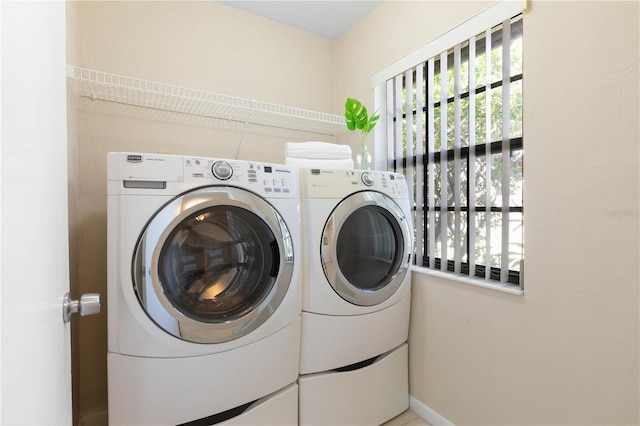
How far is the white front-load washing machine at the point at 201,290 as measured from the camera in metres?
1.01

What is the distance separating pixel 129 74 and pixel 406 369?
89.7 inches

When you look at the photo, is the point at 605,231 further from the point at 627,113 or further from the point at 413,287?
the point at 413,287

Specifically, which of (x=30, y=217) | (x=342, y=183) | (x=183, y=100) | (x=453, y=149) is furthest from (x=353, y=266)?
(x=183, y=100)

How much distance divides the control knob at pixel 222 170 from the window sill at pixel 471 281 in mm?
1139

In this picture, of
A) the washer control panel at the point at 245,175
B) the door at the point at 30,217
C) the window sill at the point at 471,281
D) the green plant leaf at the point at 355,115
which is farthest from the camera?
the green plant leaf at the point at 355,115

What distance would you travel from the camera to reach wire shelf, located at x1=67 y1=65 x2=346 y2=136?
154cm

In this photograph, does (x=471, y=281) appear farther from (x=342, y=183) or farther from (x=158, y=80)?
(x=158, y=80)

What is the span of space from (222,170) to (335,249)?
595 millimetres

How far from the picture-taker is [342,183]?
1427mm

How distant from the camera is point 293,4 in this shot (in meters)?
2.00

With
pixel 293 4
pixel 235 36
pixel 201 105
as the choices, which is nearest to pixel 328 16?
pixel 293 4

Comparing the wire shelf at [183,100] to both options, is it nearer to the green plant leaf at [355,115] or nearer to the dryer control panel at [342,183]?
the green plant leaf at [355,115]

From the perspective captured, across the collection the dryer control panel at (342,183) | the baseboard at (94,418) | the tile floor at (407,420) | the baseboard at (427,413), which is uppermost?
the dryer control panel at (342,183)

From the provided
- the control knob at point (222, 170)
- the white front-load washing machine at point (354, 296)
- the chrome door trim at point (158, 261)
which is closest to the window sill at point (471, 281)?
the white front-load washing machine at point (354, 296)
